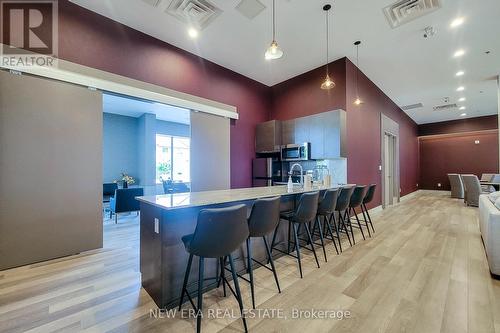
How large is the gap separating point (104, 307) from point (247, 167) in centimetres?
378

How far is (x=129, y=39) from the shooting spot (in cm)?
344

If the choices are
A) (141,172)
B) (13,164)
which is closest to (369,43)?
(13,164)

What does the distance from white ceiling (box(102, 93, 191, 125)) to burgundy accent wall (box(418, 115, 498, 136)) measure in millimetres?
10925

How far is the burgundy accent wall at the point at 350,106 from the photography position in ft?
14.3

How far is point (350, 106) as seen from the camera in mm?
4395

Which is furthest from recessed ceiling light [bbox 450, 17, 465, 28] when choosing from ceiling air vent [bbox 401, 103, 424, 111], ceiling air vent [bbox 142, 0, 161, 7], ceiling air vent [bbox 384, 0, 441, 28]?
ceiling air vent [bbox 401, 103, 424, 111]

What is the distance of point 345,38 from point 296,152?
2238 millimetres

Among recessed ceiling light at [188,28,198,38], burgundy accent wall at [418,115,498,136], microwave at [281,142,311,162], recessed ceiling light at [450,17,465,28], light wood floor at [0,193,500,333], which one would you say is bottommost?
light wood floor at [0,193,500,333]

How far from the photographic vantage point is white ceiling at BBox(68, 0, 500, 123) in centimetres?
304

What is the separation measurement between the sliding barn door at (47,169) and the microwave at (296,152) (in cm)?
348

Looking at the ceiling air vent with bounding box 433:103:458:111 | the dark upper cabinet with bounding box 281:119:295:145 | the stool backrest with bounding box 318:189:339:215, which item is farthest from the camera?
the ceiling air vent with bounding box 433:103:458:111

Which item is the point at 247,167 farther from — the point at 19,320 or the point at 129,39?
the point at 19,320

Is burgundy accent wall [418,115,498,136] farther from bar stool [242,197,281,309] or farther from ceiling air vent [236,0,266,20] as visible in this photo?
bar stool [242,197,281,309]

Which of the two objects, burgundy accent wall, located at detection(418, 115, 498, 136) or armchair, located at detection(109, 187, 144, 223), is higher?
burgundy accent wall, located at detection(418, 115, 498, 136)
